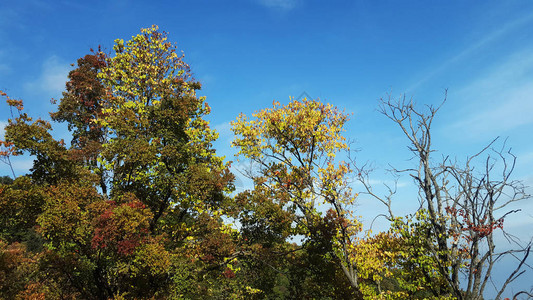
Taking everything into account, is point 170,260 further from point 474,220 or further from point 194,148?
point 474,220

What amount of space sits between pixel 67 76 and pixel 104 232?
52.6ft

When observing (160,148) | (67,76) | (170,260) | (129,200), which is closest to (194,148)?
(160,148)

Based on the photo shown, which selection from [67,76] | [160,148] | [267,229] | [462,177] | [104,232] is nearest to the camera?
[462,177]

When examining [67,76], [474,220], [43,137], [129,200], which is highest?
[67,76]

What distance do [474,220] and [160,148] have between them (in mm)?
14815

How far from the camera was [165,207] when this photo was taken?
59.6 feet

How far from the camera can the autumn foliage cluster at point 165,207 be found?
44.2 feet

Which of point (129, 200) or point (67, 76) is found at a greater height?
point (67, 76)

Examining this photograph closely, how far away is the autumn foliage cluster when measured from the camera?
13477mm

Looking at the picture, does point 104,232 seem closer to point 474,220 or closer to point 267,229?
point 267,229

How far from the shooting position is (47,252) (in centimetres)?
1438

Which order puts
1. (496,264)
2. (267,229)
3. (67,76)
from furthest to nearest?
(67,76), (267,229), (496,264)

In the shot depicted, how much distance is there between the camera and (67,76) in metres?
23.3

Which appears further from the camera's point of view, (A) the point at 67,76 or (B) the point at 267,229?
(A) the point at 67,76
